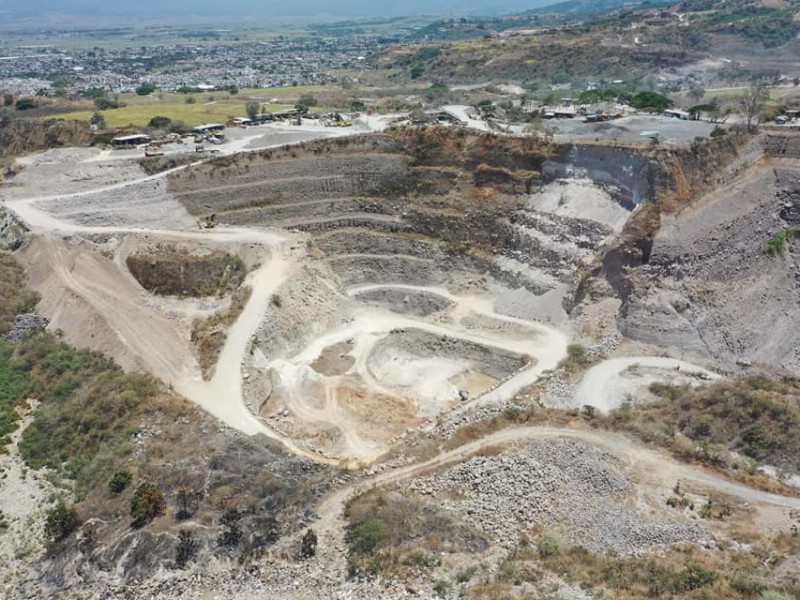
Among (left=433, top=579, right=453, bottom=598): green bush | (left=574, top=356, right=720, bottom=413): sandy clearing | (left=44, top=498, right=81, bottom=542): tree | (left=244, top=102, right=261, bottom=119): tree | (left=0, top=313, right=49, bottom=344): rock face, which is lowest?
(left=574, top=356, right=720, bottom=413): sandy clearing

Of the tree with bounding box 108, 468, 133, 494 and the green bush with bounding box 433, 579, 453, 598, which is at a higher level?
the green bush with bounding box 433, 579, 453, 598

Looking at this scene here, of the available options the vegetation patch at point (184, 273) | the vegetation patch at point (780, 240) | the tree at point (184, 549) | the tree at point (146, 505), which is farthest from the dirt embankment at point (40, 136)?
the vegetation patch at point (780, 240)

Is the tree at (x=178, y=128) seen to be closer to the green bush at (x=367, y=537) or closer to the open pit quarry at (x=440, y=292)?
the open pit quarry at (x=440, y=292)

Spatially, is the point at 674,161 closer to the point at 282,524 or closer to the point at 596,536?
the point at 596,536

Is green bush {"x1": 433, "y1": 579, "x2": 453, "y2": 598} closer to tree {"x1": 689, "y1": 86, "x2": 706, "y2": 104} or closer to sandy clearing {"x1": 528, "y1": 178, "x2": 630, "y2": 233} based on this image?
sandy clearing {"x1": 528, "y1": 178, "x2": 630, "y2": 233}

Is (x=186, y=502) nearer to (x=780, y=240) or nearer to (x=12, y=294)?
(x=12, y=294)

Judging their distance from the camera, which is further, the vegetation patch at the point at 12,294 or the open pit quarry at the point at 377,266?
the vegetation patch at the point at 12,294

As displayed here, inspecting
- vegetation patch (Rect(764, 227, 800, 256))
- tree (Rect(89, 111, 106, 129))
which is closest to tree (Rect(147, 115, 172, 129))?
tree (Rect(89, 111, 106, 129))
